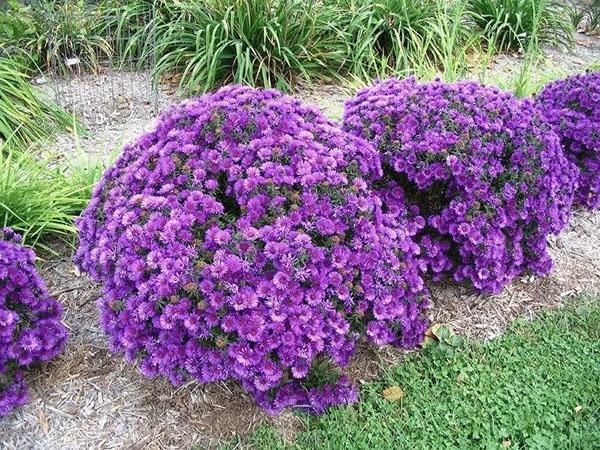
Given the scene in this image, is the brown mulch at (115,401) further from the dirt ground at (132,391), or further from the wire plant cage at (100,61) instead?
the wire plant cage at (100,61)

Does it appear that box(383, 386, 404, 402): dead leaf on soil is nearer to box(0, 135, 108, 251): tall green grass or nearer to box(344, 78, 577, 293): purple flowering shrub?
box(344, 78, 577, 293): purple flowering shrub

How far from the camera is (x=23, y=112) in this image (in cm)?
472

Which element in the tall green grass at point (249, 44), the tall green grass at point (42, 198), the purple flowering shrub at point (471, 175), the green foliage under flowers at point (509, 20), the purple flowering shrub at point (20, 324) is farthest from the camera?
the green foliage under flowers at point (509, 20)

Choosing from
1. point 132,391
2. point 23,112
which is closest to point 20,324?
point 132,391

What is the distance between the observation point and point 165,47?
17.5 ft

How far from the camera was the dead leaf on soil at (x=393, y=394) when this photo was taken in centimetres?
296

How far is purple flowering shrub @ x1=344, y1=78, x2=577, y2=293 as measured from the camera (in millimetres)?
3213

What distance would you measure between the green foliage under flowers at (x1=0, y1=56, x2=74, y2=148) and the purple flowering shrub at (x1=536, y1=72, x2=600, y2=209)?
3.23 metres

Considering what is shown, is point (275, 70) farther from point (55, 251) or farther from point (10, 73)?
point (55, 251)

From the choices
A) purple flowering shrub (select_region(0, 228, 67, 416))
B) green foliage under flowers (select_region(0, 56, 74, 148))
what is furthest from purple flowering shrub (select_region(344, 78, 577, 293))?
green foliage under flowers (select_region(0, 56, 74, 148))

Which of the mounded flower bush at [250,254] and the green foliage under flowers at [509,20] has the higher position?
the mounded flower bush at [250,254]

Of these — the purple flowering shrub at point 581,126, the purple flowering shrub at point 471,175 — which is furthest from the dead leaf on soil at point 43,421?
the purple flowering shrub at point 581,126

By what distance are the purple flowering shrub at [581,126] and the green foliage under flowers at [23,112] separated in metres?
3.23

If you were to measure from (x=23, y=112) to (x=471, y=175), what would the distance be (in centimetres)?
316
